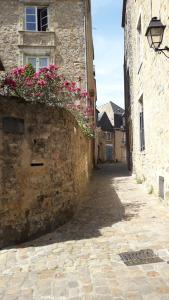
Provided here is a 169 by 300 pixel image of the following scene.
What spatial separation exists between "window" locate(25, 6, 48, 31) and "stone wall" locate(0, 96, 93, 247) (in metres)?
9.95

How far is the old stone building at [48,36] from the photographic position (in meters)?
14.0

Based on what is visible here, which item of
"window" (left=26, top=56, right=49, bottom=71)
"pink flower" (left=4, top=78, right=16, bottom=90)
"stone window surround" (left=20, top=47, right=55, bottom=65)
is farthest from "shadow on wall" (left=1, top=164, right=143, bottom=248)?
"stone window surround" (left=20, top=47, right=55, bottom=65)

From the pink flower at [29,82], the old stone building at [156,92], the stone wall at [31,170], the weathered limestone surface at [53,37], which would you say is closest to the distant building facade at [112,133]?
the weathered limestone surface at [53,37]

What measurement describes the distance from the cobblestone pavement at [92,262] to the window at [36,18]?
10.8 m

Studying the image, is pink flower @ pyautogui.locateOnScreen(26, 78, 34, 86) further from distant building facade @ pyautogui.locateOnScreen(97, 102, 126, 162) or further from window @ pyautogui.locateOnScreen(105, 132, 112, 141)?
window @ pyautogui.locateOnScreen(105, 132, 112, 141)

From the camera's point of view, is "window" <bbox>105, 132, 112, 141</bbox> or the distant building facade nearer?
the distant building facade

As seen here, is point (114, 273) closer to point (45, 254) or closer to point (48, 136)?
point (45, 254)

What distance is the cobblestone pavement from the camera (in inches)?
120

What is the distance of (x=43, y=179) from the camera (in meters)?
5.19

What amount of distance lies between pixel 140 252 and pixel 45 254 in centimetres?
128

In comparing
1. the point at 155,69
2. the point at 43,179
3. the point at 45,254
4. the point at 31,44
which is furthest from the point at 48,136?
the point at 31,44

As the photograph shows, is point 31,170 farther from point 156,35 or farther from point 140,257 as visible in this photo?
point 156,35

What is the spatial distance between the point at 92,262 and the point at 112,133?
34.5 m

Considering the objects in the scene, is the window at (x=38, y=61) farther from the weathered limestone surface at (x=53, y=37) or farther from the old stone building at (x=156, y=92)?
the old stone building at (x=156, y=92)
